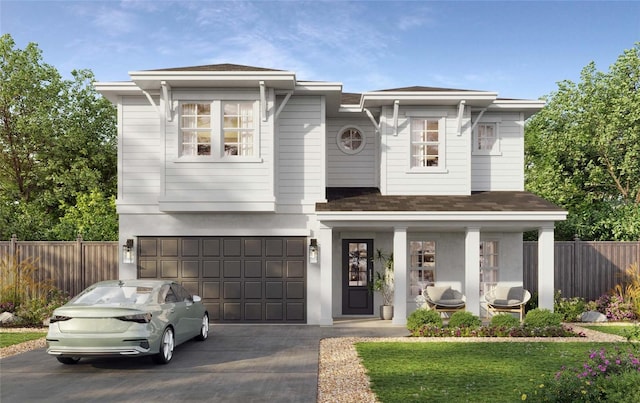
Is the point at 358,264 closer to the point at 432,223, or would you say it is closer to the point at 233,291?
the point at 432,223

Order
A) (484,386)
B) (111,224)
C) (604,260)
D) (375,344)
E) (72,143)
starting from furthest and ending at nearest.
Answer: (72,143) → (111,224) → (604,260) → (375,344) → (484,386)

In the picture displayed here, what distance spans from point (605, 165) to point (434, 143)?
11474 millimetres

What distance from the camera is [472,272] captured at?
46.1 ft

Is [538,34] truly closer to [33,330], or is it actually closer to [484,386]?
[484,386]

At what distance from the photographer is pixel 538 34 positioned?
1844 centimetres

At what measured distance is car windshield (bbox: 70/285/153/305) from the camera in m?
9.24

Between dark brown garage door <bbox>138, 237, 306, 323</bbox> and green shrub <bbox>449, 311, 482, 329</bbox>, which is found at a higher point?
dark brown garage door <bbox>138, 237, 306, 323</bbox>

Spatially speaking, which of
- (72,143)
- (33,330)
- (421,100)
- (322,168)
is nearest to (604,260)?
(421,100)

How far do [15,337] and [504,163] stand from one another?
44.4ft

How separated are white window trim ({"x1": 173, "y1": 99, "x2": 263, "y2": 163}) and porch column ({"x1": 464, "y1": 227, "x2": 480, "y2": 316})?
227 inches

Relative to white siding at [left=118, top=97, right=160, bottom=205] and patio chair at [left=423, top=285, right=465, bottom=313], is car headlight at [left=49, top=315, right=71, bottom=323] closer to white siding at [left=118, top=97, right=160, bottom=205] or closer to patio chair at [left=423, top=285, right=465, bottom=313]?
white siding at [left=118, top=97, right=160, bottom=205]

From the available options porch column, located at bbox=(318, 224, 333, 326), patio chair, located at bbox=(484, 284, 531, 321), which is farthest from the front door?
patio chair, located at bbox=(484, 284, 531, 321)

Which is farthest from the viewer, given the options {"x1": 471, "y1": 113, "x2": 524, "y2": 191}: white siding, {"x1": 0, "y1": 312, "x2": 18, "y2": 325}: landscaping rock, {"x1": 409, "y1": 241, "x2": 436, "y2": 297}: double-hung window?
{"x1": 471, "y1": 113, "x2": 524, "y2": 191}: white siding

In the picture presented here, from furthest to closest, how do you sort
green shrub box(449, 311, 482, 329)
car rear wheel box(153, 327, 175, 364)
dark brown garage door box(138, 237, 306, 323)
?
dark brown garage door box(138, 237, 306, 323)
green shrub box(449, 311, 482, 329)
car rear wheel box(153, 327, 175, 364)
